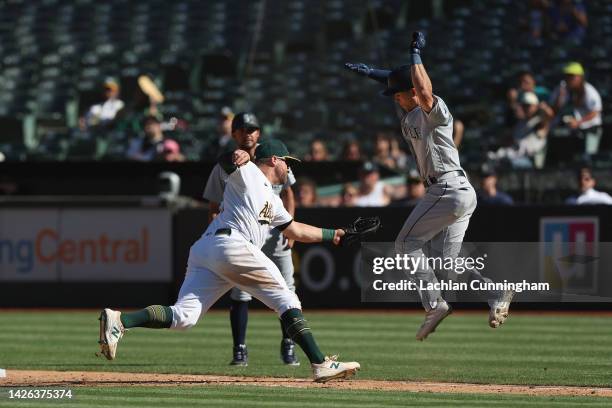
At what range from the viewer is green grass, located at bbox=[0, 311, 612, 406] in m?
8.34

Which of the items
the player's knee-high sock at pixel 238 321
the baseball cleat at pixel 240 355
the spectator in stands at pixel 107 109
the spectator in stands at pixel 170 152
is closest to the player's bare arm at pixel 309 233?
the player's knee-high sock at pixel 238 321

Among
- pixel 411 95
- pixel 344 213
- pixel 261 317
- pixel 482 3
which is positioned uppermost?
pixel 482 3

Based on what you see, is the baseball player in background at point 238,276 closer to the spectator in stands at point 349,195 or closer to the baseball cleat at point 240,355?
the baseball cleat at point 240,355

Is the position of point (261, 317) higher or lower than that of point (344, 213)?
lower

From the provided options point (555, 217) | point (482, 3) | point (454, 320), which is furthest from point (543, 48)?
point (454, 320)

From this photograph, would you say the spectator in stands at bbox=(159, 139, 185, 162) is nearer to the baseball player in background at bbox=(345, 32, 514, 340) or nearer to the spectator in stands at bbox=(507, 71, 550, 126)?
the spectator in stands at bbox=(507, 71, 550, 126)

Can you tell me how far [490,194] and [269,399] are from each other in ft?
29.5

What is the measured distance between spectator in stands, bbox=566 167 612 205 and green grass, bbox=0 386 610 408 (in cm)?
801

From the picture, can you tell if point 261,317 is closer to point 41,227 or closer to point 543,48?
point 41,227

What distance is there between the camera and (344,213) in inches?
650

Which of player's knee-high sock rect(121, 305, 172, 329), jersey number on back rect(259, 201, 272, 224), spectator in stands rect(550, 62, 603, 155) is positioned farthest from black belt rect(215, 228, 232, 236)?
spectator in stands rect(550, 62, 603, 155)

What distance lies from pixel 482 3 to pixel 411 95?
13337 millimetres

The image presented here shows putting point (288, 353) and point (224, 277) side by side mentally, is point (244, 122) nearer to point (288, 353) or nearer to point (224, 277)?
point (224, 277)

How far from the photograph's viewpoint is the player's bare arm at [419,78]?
868 cm
